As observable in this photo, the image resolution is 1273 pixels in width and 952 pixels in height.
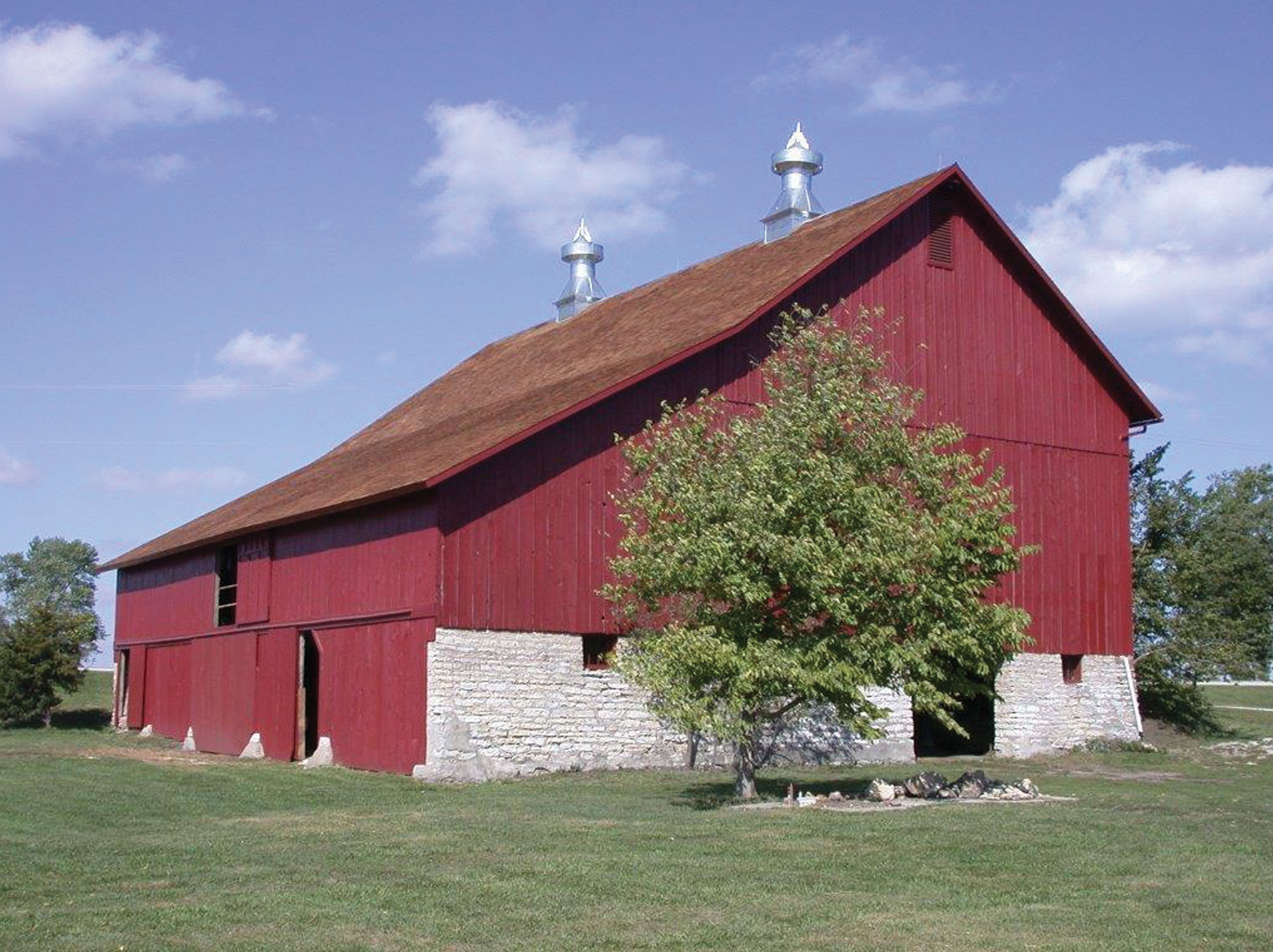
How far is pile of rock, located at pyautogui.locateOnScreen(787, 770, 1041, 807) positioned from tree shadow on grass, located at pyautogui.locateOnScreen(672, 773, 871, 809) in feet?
2.14

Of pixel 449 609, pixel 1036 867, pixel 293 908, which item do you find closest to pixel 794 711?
pixel 449 609

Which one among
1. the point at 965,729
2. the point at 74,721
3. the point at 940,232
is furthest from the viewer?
the point at 74,721

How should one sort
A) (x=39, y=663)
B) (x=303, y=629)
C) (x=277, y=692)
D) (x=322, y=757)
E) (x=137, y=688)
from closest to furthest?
(x=322, y=757)
(x=303, y=629)
(x=277, y=692)
(x=137, y=688)
(x=39, y=663)

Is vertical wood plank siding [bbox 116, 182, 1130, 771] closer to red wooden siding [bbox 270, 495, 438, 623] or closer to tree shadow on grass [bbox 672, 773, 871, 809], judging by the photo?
red wooden siding [bbox 270, 495, 438, 623]

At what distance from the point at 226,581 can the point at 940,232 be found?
50.1ft

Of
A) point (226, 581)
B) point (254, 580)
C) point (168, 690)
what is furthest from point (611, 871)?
point (168, 690)

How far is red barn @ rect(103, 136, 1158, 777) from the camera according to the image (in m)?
A: 22.5

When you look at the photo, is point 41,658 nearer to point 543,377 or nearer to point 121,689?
point 121,689

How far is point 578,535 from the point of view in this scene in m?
23.3

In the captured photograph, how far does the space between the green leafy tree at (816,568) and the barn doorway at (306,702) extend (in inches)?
357

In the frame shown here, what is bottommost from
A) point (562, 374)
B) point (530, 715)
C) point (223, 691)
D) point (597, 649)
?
point (530, 715)

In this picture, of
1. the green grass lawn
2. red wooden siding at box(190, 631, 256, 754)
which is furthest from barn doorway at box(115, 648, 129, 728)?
the green grass lawn

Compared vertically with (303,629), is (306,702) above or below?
below

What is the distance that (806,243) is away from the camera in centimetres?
2872
